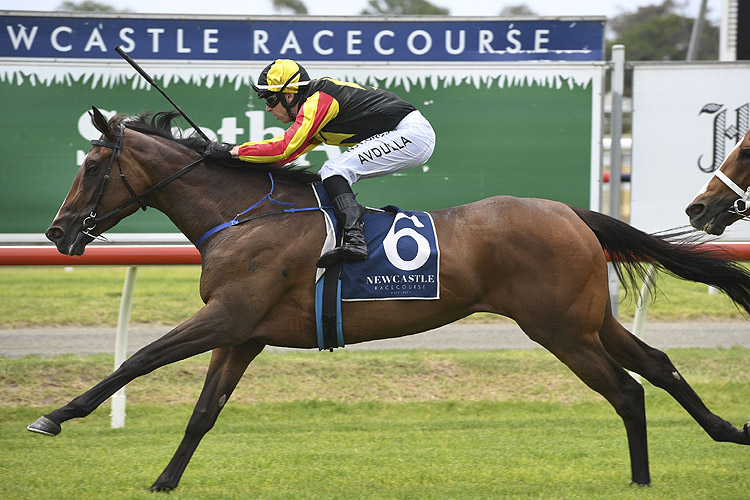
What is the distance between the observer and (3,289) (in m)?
10.4

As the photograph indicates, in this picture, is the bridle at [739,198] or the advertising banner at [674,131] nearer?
the bridle at [739,198]

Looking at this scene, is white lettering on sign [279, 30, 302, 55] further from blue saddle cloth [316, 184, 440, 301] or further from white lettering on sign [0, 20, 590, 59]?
blue saddle cloth [316, 184, 440, 301]

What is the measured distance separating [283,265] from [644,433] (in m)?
2.04

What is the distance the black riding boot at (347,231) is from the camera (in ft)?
14.3

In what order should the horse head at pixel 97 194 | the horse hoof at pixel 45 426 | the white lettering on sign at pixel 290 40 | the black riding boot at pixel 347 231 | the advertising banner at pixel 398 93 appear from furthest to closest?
the white lettering on sign at pixel 290 40 → the advertising banner at pixel 398 93 → the horse head at pixel 97 194 → the black riding boot at pixel 347 231 → the horse hoof at pixel 45 426

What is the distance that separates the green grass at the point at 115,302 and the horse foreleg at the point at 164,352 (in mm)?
4472

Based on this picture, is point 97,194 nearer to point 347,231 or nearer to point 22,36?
point 347,231

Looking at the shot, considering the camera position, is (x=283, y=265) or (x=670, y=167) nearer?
(x=283, y=265)

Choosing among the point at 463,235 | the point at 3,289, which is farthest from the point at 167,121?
the point at 3,289

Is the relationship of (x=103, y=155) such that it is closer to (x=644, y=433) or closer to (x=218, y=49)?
(x=218, y=49)

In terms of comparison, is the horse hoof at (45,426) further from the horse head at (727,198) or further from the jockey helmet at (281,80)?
the horse head at (727,198)

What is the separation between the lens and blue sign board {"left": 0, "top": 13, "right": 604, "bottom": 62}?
22.1 ft

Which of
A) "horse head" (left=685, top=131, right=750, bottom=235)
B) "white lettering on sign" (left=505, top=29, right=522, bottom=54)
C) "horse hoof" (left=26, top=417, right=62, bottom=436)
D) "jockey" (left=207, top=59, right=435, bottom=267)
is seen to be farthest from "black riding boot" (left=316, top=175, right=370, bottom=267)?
"white lettering on sign" (left=505, top=29, right=522, bottom=54)

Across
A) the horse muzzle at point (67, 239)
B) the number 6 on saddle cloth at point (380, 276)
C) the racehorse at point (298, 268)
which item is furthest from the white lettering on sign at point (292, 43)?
the horse muzzle at point (67, 239)
